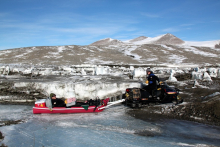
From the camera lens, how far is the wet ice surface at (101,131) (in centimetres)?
755

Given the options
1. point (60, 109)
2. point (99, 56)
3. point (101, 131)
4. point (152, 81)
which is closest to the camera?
point (101, 131)

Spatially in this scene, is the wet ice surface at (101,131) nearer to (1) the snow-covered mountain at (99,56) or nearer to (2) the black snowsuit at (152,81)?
(2) the black snowsuit at (152,81)

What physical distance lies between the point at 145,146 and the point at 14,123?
21.6 ft

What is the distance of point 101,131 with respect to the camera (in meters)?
8.67

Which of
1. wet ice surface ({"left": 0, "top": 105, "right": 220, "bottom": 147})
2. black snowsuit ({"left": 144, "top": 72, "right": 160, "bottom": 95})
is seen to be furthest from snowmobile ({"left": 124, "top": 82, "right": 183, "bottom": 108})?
wet ice surface ({"left": 0, "top": 105, "right": 220, "bottom": 147})

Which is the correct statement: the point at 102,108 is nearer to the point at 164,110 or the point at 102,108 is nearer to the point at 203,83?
the point at 164,110

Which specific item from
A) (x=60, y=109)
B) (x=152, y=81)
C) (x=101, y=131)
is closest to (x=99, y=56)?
(x=152, y=81)

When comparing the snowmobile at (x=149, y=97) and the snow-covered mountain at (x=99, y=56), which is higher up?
the snow-covered mountain at (x=99, y=56)

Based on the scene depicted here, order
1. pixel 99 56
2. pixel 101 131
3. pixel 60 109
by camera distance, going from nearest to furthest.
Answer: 1. pixel 101 131
2. pixel 60 109
3. pixel 99 56

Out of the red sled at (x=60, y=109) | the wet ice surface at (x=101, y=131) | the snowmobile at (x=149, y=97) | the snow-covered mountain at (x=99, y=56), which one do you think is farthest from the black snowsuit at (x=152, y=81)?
the snow-covered mountain at (x=99, y=56)

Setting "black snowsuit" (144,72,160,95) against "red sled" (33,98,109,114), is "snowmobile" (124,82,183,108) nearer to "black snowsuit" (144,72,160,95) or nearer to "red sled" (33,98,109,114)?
"black snowsuit" (144,72,160,95)

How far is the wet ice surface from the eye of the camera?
7.55 m

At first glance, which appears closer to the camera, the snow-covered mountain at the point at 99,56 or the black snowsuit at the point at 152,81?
the black snowsuit at the point at 152,81

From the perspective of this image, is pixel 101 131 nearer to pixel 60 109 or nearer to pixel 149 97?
pixel 60 109
